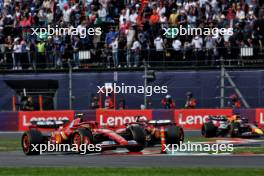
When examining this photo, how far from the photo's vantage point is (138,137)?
21500 millimetres

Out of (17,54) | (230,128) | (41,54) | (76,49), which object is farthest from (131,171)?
(17,54)

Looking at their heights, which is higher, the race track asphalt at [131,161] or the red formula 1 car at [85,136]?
the red formula 1 car at [85,136]

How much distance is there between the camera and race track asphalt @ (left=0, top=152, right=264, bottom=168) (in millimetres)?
17578

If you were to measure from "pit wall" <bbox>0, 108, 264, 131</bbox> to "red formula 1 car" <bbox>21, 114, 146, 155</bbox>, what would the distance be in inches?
381

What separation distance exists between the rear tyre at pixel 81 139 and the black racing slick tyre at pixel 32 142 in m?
0.87

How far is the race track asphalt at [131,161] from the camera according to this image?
17578 millimetres

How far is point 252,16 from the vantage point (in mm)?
31594

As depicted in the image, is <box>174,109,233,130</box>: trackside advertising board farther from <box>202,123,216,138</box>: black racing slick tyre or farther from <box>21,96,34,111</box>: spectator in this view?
<box>21,96,34,111</box>: spectator

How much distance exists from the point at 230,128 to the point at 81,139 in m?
7.94

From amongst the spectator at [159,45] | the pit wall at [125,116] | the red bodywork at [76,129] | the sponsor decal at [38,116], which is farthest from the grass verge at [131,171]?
the spectator at [159,45]

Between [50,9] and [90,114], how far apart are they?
19.9ft

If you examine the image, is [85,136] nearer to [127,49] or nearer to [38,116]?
[38,116]

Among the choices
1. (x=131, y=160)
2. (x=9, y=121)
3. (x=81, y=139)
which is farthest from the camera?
(x=9, y=121)

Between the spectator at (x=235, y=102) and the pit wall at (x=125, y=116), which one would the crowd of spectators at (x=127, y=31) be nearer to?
the spectator at (x=235, y=102)
